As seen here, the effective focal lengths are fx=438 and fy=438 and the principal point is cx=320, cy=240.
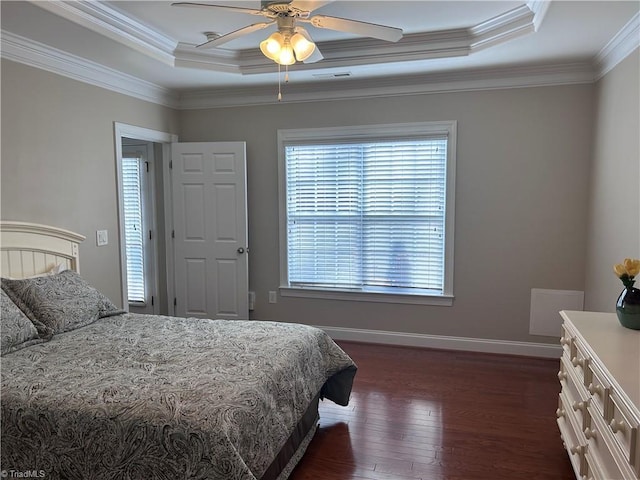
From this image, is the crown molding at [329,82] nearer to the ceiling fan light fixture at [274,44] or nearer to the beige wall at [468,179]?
the beige wall at [468,179]

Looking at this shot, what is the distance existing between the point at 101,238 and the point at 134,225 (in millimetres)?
1174

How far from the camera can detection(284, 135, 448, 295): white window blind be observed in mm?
4191

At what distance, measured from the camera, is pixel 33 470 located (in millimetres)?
1790

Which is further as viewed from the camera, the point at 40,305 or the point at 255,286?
the point at 255,286

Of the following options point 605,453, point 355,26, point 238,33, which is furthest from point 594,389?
point 238,33

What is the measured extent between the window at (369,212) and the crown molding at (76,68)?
4.44 feet

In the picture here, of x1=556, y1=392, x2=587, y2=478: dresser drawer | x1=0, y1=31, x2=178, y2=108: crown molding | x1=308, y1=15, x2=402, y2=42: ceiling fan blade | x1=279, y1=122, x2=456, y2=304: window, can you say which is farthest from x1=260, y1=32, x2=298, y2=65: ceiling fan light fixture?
x1=556, y1=392, x2=587, y2=478: dresser drawer

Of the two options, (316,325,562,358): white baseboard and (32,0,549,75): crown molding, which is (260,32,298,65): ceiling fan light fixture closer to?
(32,0,549,75): crown molding

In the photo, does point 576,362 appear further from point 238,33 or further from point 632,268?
point 238,33

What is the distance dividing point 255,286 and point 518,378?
8.77 ft

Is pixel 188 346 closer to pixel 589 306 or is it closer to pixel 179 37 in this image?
pixel 179 37

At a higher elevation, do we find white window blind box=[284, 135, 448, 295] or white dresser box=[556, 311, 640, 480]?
white window blind box=[284, 135, 448, 295]

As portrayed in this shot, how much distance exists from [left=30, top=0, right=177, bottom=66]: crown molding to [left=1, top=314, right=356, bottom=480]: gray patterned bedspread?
6.48 feet

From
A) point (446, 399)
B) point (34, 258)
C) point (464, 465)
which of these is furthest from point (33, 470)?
point (446, 399)
